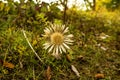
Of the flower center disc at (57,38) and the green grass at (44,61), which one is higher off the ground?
the flower center disc at (57,38)

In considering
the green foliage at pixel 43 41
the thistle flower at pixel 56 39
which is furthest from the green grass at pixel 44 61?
the thistle flower at pixel 56 39

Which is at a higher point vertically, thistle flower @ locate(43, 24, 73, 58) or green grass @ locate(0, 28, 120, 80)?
thistle flower @ locate(43, 24, 73, 58)

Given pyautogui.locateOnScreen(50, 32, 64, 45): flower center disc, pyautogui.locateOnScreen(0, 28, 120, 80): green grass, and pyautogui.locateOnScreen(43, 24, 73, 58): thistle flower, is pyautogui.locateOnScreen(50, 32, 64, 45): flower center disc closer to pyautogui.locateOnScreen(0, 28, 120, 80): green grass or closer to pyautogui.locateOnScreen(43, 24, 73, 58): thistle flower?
pyautogui.locateOnScreen(43, 24, 73, 58): thistle flower

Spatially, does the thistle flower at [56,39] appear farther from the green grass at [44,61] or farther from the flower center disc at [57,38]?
the green grass at [44,61]

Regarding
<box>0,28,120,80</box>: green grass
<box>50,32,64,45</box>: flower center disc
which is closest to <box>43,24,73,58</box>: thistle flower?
<box>50,32,64,45</box>: flower center disc

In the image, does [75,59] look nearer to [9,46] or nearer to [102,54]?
[102,54]

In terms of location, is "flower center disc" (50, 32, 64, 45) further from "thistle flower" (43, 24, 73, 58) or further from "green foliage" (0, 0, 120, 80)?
"green foliage" (0, 0, 120, 80)

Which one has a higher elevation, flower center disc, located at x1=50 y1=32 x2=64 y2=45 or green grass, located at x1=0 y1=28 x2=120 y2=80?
flower center disc, located at x1=50 y1=32 x2=64 y2=45

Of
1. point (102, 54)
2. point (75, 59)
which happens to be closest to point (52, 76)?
point (75, 59)

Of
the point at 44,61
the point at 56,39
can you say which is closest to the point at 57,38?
the point at 56,39

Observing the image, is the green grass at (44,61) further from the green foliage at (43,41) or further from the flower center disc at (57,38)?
the flower center disc at (57,38)

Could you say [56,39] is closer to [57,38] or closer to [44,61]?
[57,38]

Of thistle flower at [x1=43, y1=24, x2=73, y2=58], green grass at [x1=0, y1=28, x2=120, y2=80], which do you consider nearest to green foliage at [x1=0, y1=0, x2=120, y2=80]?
green grass at [x1=0, y1=28, x2=120, y2=80]
